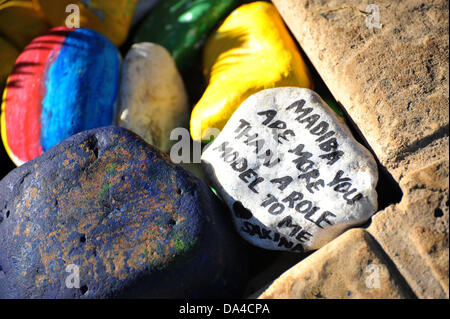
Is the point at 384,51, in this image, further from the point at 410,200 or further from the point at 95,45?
the point at 95,45

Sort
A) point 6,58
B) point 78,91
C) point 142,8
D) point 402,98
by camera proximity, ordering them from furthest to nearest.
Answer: point 142,8 → point 6,58 → point 78,91 → point 402,98

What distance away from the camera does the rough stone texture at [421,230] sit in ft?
6.11

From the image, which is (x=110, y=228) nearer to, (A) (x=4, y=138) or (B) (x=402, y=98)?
(A) (x=4, y=138)

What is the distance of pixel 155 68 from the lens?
8.86 feet

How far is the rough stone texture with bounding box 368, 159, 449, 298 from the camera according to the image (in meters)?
1.86

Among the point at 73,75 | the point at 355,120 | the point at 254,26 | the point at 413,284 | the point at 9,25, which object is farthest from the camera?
the point at 9,25

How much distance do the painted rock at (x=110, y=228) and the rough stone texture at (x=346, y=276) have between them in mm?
320

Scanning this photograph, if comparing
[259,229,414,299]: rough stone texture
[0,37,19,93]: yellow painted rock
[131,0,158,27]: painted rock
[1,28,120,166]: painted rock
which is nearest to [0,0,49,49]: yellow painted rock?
[0,37,19,93]: yellow painted rock

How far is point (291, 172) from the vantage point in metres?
2.17

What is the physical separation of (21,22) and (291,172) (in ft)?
6.50

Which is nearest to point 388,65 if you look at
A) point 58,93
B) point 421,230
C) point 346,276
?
point 421,230

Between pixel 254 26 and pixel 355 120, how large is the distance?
2.89 feet

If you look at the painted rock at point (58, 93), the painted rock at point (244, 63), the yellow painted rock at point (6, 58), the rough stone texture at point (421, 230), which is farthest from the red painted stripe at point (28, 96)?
the rough stone texture at point (421, 230)

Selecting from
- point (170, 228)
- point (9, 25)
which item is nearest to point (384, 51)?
point (170, 228)
